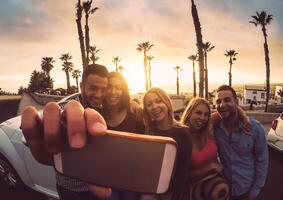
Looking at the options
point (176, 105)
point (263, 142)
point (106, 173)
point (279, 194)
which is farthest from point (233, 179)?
point (176, 105)

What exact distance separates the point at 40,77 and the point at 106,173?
319 feet

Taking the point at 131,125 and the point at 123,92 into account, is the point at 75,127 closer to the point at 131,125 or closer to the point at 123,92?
the point at 131,125

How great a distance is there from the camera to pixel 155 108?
2967 mm

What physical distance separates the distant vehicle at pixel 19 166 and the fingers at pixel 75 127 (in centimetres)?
371

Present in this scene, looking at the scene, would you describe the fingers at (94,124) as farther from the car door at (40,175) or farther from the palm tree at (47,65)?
the palm tree at (47,65)

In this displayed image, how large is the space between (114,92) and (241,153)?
4.09ft

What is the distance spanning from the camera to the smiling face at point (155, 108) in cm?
293

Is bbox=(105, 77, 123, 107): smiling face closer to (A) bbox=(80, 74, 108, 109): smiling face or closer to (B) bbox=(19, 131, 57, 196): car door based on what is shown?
(A) bbox=(80, 74, 108, 109): smiling face

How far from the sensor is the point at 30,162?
4750mm

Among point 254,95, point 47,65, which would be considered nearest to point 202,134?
point 47,65

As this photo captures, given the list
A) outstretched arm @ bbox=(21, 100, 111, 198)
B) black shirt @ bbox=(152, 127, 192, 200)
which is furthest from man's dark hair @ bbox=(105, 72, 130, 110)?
outstretched arm @ bbox=(21, 100, 111, 198)

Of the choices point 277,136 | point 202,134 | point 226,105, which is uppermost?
point 226,105

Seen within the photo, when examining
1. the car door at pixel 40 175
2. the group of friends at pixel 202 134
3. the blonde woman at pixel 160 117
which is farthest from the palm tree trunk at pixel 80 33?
the blonde woman at pixel 160 117

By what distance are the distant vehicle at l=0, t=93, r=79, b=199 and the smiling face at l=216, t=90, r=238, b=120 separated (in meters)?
2.00
